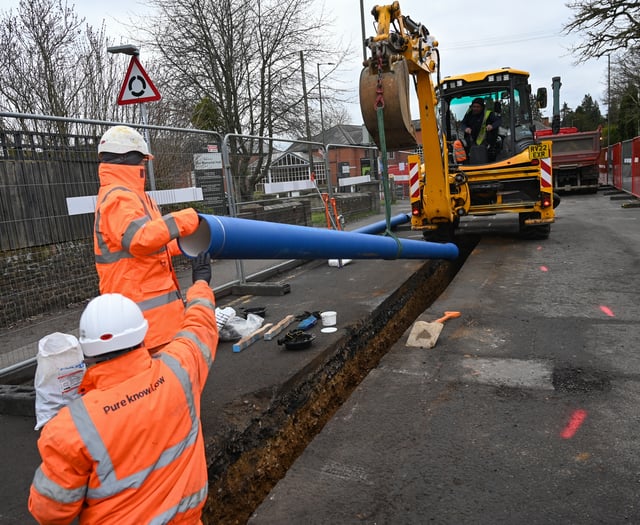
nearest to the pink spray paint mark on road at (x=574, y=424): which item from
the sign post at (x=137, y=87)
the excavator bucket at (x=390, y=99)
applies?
the excavator bucket at (x=390, y=99)

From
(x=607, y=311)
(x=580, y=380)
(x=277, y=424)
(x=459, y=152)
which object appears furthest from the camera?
(x=459, y=152)

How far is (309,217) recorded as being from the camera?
9.50m

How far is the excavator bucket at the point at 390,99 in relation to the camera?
505 centimetres

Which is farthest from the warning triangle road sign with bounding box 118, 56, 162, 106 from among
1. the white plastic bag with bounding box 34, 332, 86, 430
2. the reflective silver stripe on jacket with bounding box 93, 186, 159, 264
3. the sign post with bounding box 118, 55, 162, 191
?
the white plastic bag with bounding box 34, 332, 86, 430

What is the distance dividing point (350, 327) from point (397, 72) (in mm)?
2636

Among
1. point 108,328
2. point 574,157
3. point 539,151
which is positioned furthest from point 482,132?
point 574,157

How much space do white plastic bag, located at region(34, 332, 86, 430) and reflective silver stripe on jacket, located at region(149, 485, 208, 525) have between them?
56cm

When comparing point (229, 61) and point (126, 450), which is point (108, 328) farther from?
point (229, 61)

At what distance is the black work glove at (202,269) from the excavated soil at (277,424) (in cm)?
118

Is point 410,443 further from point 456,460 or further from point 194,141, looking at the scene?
point 194,141

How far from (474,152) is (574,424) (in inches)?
292

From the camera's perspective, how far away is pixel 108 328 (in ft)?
5.54

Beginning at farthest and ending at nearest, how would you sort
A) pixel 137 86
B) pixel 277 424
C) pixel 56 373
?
pixel 137 86
pixel 277 424
pixel 56 373

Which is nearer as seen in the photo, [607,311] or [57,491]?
[57,491]
